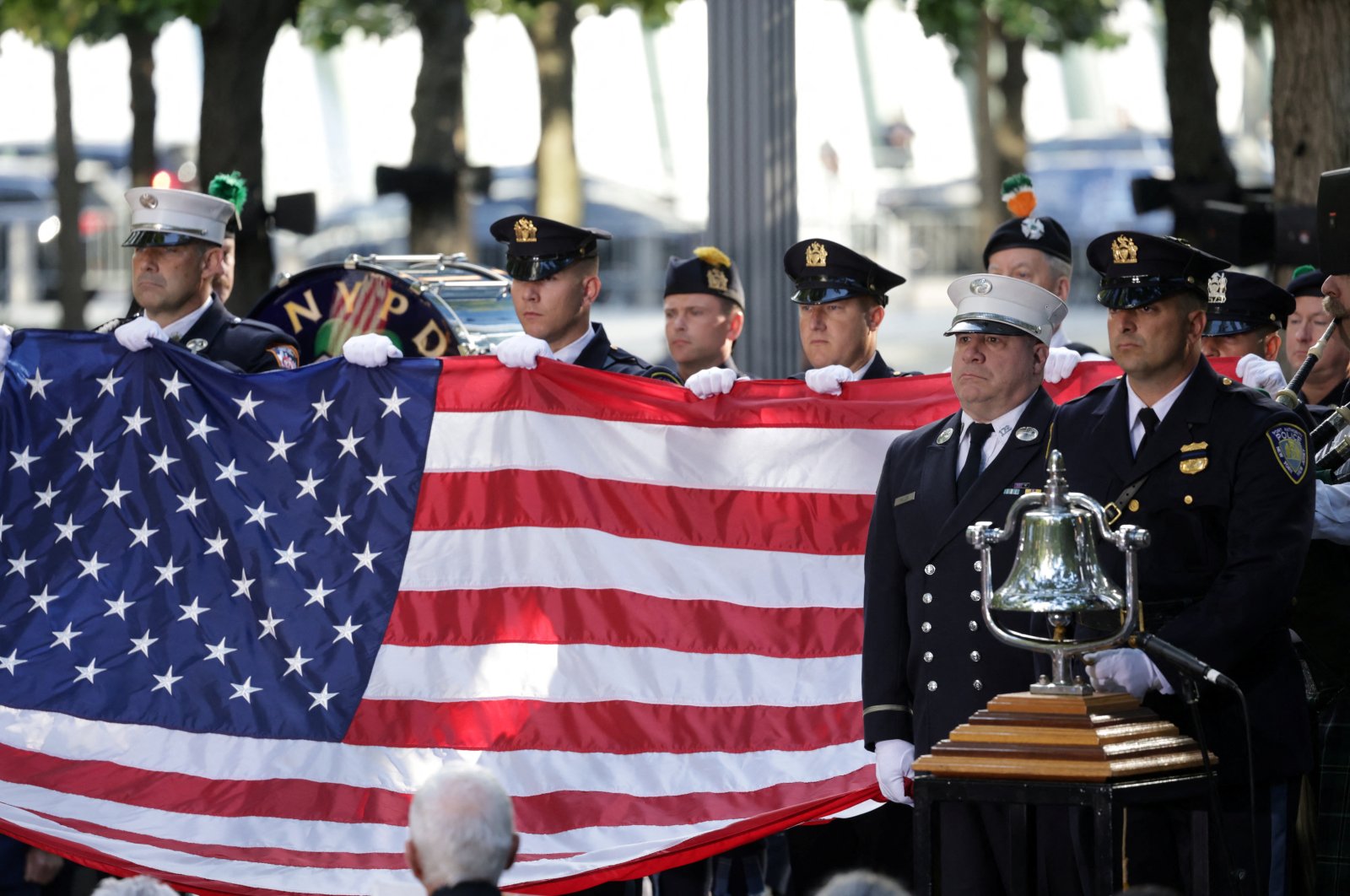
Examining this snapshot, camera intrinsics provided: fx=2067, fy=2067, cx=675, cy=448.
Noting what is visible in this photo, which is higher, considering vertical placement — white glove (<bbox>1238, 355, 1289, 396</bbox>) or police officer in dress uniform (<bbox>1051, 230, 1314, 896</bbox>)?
white glove (<bbox>1238, 355, 1289, 396</bbox>)

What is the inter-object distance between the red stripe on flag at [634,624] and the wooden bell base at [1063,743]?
7.18 ft

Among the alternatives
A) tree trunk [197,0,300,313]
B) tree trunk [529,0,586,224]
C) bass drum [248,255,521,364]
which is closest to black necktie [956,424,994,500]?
bass drum [248,255,521,364]

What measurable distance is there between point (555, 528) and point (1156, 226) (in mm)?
31401

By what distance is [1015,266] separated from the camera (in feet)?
23.8

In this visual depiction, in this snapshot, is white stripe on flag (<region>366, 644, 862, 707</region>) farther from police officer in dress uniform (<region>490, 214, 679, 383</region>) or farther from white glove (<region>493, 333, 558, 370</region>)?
police officer in dress uniform (<region>490, 214, 679, 383</region>)

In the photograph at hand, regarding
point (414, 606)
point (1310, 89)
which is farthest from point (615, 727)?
point (1310, 89)

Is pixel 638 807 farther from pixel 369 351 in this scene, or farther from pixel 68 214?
pixel 68 214

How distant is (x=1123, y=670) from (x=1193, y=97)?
1000cm

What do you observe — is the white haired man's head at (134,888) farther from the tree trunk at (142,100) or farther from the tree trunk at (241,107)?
the tree trunk at (142,100)

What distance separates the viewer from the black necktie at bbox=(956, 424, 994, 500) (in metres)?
5.37

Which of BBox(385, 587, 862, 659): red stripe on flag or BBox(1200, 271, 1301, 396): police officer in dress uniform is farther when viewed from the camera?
BBox(1200, 271, 1301, 396): police officer in dress uniform

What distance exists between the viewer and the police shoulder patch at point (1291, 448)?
493 cm

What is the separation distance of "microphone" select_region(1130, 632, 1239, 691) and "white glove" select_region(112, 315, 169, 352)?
393cm

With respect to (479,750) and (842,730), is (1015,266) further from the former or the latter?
(479,750)
